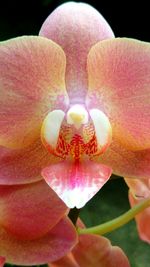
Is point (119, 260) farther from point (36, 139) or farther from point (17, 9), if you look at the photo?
point (17, 9)

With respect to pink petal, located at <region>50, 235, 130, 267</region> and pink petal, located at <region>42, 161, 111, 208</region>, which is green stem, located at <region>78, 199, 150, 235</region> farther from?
pink petal, located at <region>42, 161, 111, 208</region>

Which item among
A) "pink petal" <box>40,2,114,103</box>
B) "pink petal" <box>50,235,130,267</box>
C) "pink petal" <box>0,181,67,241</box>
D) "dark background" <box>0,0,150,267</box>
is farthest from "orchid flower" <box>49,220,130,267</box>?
"dark background" <box>0,0,150,267</box>

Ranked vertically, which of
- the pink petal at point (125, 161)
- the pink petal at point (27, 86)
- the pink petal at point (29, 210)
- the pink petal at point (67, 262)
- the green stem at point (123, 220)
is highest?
the pink petal at point (27, 86)

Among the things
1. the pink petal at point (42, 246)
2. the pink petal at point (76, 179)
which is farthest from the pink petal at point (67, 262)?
the pink petal at point (76, 179)

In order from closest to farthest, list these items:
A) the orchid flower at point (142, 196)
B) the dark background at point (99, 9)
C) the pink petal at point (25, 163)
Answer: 1. the pink petal at point (25, 163)
2. the orchid flower at point (142, 196)
3. the dark background at point (99, 9)

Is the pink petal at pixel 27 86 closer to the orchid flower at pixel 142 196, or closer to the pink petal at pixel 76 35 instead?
the pink petal at pixel 76 35

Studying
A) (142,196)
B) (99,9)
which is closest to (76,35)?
(142,196)

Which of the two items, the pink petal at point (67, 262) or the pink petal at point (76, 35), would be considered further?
the pink petal at point (67, 262)
